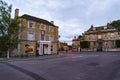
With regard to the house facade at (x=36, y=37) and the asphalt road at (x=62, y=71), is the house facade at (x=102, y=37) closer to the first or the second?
the house facade at (x=36, y=37)

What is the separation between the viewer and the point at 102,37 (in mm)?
69000

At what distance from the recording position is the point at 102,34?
69125 mm

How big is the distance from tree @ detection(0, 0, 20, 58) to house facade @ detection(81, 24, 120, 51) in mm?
35728

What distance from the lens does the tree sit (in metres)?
35.8

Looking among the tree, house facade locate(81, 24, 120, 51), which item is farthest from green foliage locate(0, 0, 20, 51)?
house facade locate(81, 24, 120, 51)

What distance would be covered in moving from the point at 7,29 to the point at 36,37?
962 cm

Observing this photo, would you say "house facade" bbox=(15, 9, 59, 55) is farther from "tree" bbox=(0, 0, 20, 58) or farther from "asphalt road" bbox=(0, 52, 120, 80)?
"asphalt road" bbox=(0, 52, 120, 80)

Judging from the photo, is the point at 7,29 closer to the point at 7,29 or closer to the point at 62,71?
the point at 7,29

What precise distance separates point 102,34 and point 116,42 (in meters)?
7.58

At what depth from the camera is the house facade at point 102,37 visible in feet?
217

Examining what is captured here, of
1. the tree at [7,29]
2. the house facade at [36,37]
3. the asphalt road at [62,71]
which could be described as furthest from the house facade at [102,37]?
the asphalt road at [62,71]

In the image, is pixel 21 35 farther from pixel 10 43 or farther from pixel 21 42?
pixel 10 43

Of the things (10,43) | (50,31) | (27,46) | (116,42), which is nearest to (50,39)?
(50,31)

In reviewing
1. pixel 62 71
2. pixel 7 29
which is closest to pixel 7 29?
pixel 7 29
